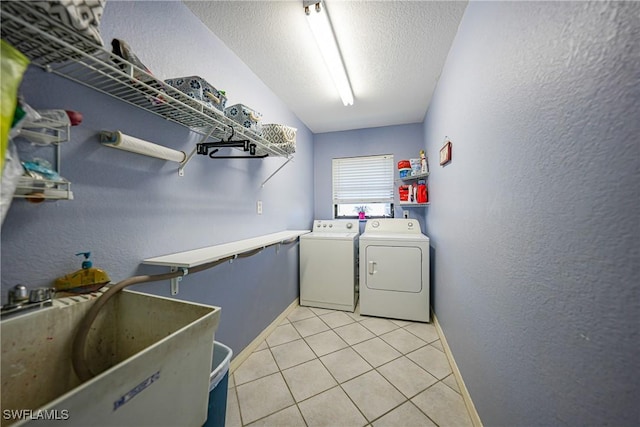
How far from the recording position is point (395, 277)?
2516 millimetres

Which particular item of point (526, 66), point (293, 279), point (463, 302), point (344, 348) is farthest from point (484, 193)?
point (293, 279)

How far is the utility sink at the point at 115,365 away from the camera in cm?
43

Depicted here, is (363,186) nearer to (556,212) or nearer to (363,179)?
(363,179)

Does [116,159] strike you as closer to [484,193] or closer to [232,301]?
[232,301]

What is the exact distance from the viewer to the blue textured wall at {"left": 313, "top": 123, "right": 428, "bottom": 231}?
3.34m

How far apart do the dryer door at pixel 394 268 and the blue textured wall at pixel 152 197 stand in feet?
3.85

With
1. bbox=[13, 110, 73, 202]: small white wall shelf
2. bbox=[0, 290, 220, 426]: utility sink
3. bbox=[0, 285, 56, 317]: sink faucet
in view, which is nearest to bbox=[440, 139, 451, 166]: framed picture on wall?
bbox=[0, 290, 220, 426]: utility sink

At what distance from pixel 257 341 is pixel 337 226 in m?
1.79

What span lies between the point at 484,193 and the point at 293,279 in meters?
2.26

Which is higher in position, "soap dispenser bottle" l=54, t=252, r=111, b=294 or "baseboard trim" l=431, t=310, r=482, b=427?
"soap dispenser bottle" l=54, t=252, r=111, b=294

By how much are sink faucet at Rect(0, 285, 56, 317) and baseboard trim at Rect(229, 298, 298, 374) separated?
50.3 inches

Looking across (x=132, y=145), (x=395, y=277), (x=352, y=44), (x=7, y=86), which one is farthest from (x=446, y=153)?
(x=7, y=86)

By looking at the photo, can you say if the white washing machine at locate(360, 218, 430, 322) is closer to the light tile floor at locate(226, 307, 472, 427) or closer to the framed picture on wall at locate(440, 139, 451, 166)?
the light tile floor at locate(226, 307, 472, 427)

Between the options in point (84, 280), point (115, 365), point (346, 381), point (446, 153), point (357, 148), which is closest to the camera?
point (115, 365)
